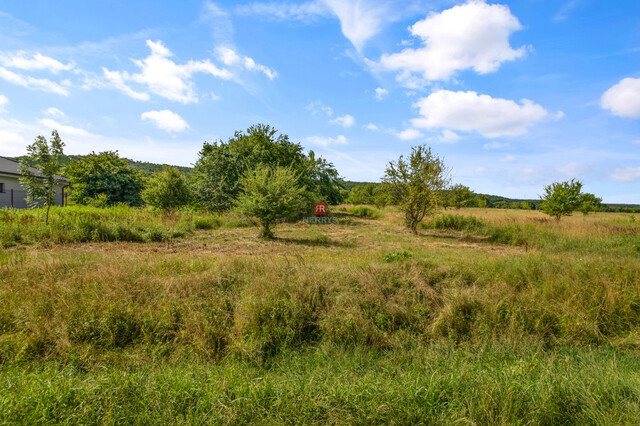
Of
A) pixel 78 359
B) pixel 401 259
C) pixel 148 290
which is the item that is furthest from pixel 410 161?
pixel 78 359

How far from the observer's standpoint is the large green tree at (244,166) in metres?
25.3

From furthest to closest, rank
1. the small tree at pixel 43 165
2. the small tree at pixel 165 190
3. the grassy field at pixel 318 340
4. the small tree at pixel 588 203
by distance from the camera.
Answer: the small tree at pixel 588 203 → the small tree at pixel 165 190 → the small tree at pixel 43 165 → the grassy field at pixel 318 340

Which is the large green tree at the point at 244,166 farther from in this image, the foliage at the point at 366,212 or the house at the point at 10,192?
the house at the point at 10,192

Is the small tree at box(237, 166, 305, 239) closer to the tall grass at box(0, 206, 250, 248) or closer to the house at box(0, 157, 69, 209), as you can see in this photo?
the tall grass at box(0, 206, 250, 248)

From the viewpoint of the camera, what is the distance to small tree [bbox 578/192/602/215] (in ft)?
74.7

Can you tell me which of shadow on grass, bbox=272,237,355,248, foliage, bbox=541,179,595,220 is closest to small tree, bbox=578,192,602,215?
foliage, bbox=541,179,595,220

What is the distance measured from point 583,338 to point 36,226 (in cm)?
1665

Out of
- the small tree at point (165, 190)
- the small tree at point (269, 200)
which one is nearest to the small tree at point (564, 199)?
the small tree at point (269, 200)

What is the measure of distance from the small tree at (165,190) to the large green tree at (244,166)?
3454mm

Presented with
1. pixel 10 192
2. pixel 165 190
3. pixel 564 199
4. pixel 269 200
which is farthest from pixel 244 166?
pixel 564 199

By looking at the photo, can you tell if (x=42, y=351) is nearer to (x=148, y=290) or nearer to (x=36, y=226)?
(x=148, y=290)

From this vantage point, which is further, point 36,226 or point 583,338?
point 36,226

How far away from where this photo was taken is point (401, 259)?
24.5 ft

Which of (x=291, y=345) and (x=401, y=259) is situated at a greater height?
(x=401, y=259)
